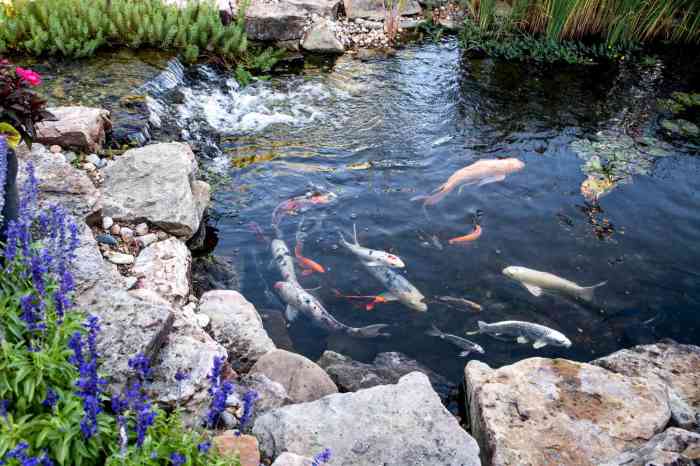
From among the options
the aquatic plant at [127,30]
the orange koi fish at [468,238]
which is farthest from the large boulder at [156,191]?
the aquatic plant at [127,30]

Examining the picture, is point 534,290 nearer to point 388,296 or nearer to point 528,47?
point 388,296

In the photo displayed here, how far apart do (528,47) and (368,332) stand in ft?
28.4

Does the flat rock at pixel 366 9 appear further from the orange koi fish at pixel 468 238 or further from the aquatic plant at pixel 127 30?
the orange koi fish at pixel 468 238

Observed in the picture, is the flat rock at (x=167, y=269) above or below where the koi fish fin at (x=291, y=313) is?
above

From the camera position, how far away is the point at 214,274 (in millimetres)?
5746

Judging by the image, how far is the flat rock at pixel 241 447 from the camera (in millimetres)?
2943

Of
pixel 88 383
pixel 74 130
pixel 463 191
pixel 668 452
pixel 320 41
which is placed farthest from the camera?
pixel 320 41

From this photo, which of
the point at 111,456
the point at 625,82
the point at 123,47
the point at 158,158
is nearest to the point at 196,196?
the point at 158,158

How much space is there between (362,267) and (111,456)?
3.83 meters

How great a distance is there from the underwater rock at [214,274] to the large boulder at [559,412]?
8.53ft

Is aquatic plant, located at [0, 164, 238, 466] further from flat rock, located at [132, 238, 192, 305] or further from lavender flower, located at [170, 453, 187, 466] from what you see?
flat rock, located at [132, 238, 192, 305]

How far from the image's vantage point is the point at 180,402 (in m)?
3.40

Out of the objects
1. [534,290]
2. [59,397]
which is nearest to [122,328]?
[59,397]

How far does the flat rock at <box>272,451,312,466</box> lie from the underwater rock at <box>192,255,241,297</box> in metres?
2.68
